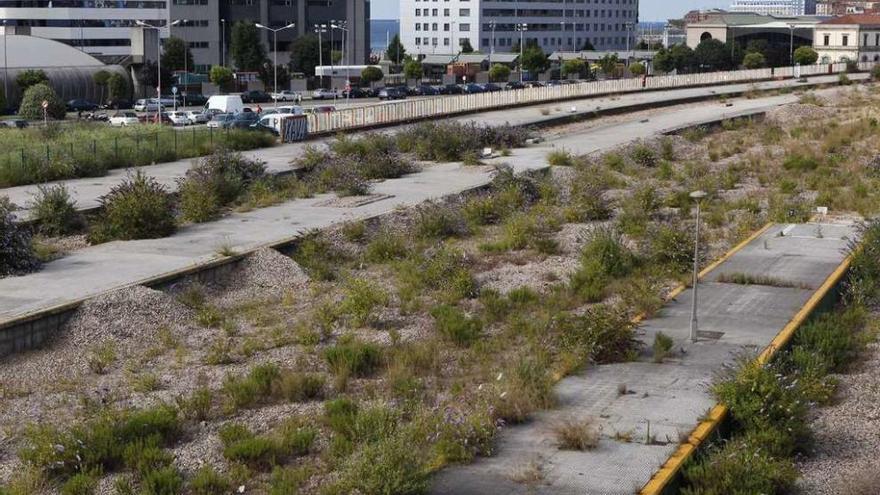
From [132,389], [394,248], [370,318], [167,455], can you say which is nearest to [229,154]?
[394,248]

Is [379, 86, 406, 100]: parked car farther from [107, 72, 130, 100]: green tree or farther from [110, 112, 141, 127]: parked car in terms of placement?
[110, 112, 141, 127]: parked car

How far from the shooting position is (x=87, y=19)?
109000mm

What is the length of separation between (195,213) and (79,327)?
831 cm

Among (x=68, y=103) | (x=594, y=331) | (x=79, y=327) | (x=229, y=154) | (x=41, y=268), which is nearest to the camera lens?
(x=594, y=331)

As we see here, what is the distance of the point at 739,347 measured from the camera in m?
16.4

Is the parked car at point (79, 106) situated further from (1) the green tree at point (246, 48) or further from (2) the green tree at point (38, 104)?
(1) the green tree at point (246, 48)

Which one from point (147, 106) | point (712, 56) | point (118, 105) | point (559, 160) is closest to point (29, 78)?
point (118, 105)

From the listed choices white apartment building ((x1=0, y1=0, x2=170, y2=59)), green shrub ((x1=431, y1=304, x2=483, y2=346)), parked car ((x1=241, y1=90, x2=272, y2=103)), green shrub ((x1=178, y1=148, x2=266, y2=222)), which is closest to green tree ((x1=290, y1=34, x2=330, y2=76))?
white apartment building ((x1=0, y1=0, x2=170, y2=59))

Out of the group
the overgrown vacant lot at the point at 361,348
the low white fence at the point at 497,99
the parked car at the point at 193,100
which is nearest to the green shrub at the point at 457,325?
the overgrown vacant lot at the point at 361,348

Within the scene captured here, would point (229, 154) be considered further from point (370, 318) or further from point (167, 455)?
point (167, 455)

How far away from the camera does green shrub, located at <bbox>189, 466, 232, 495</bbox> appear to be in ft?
39.3

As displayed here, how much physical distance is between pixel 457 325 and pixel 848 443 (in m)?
6.00

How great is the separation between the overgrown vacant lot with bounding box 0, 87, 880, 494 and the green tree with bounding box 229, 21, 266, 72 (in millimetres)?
74377

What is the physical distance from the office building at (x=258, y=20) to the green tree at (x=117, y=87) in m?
33.8
